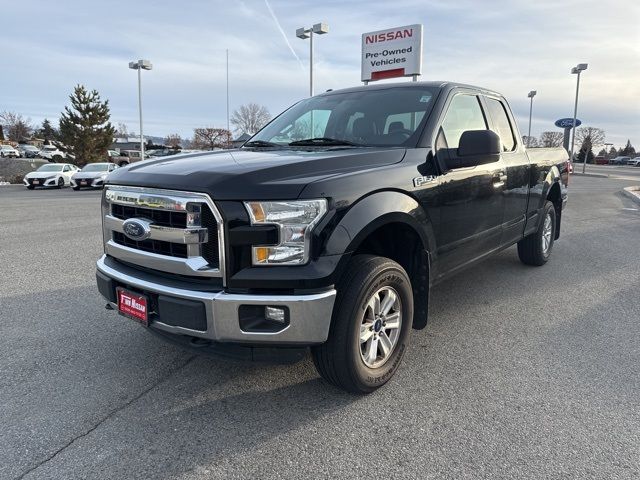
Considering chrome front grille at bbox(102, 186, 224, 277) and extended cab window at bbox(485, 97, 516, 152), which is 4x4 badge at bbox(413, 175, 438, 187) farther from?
extended cab window at bbox(485, 97, 516, 152)

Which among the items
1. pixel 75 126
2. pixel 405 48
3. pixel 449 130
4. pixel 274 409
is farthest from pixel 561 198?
pixel 75 126

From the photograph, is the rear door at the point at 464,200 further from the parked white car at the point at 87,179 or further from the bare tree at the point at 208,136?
the bare tree at the point at 208,136

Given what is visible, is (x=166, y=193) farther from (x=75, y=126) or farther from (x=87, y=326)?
(x=75, y=126)

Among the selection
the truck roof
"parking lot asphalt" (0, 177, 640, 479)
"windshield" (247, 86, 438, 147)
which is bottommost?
"parking lot asphalt" (0, 177, 640, 479)

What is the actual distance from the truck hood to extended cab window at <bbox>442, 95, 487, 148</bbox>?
2.12 feet

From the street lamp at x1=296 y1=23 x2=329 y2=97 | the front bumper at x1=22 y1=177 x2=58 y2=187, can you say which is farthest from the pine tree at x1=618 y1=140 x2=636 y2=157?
the front bumper at x1=22 y1=177 x2=58 y2=187

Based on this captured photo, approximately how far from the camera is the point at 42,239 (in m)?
8.08

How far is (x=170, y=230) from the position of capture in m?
2.65

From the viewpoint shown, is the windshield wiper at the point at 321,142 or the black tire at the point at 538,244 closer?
the windshield wiper at the point at 321,142

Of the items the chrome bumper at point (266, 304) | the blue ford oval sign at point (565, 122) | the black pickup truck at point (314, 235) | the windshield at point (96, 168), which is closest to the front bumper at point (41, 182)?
the windshield at point (96, 168)

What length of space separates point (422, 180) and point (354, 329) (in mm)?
1184

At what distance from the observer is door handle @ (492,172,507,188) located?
4254 mm

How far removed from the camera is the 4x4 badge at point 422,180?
10.5 feet

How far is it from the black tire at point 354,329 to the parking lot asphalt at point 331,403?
0.50 ft
